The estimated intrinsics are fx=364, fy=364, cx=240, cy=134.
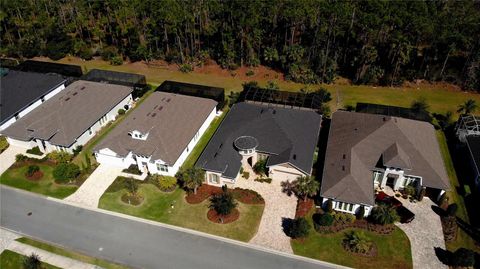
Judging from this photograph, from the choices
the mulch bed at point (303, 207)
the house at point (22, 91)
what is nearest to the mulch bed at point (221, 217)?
the mulch bed at point (303, 207)

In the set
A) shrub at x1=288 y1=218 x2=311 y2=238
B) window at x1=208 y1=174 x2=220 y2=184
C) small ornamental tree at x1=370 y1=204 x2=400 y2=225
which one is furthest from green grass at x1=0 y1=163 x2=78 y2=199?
small ornamental tree at x1=370 y1=204 x2=400 y2=225

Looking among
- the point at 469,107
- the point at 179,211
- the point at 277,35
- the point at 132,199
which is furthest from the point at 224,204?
the point at 277,35

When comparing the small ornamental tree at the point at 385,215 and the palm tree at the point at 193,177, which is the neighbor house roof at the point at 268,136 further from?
the small ornamental tree at the point at 385,215

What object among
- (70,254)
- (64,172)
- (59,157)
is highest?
(64,172)

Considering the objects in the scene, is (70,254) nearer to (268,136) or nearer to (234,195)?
(234,195)

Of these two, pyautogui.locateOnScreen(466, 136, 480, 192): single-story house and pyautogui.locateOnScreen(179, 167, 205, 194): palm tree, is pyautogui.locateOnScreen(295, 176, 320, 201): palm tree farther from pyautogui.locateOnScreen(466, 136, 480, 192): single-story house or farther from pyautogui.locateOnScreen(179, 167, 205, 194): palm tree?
pyautogui.locateOnScreen(466, 136, 480, 192): single-story house

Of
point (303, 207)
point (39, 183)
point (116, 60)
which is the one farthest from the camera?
point (116, 60)
